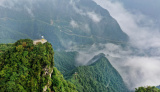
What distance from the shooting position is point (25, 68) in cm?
1998

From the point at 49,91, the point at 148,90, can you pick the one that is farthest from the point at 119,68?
the point at 49,91

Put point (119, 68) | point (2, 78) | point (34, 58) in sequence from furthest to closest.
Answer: point (119, 68)
point (34, 58)
point (2, 78)

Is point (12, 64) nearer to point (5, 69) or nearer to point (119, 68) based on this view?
point (5, 69)

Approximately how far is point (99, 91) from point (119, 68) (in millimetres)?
93331

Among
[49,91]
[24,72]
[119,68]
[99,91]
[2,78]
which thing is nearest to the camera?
[2,78]

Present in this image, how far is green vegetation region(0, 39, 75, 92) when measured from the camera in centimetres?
1802

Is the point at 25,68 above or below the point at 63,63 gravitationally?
below

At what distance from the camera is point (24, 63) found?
66.5 feet

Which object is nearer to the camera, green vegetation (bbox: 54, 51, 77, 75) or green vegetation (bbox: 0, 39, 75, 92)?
green vegetation (bbox: 0, 39, 75, 92)

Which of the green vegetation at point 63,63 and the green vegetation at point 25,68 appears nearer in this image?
the green vegetation at point 25,68

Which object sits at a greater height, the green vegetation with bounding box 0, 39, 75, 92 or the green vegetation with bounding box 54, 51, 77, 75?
the green vegetation with bounding box 54, 51, 77, 75

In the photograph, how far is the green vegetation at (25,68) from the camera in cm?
1802

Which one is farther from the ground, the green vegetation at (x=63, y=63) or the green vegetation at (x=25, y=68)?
the green vegetation at (x=63, y=63)

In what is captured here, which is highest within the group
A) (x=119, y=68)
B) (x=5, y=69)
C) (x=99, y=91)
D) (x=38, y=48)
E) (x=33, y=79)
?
(x=119, y=68)
